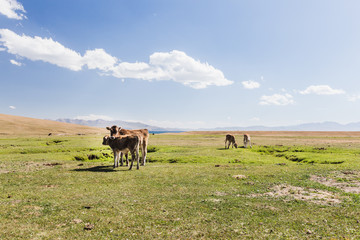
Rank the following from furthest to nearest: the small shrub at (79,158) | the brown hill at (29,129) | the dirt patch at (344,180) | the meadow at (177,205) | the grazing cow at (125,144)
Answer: the brown hill at (29,129), the small shrub at (79,158), the grazing cow at (125,144), the dirt patch at (344,180), the meadow at (177,205)

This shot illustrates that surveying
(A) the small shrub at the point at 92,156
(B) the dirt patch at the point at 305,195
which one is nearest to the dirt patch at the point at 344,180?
(B) the dirt patch at the point at 305,195

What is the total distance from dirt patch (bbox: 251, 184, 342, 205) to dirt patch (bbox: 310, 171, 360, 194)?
224 centimetres

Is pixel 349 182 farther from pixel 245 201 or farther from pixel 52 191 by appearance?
pixel 52 191

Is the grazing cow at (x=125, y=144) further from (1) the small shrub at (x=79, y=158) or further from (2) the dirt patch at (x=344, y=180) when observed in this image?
(2) the dirt patch at (x=344, y=180)

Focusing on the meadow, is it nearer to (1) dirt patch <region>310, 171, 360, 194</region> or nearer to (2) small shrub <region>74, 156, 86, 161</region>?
(1) dirt patch <region>310, 171, 360, 194</region>

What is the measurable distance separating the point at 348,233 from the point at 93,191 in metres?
12.9

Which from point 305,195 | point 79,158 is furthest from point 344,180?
point 79,158

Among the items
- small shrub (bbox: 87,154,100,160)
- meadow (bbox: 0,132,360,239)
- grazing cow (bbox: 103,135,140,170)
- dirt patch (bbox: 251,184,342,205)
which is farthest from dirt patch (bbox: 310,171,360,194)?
small shrub (bbox: 87,154,100,160)

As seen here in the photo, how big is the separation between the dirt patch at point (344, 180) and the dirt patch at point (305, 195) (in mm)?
2240

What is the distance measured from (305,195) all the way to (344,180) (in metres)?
6.43

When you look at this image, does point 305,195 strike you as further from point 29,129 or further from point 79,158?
point 29,129

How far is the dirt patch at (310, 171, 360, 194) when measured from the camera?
14248 mm

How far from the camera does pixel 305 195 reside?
12680mm

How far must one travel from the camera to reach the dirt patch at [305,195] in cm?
1169
